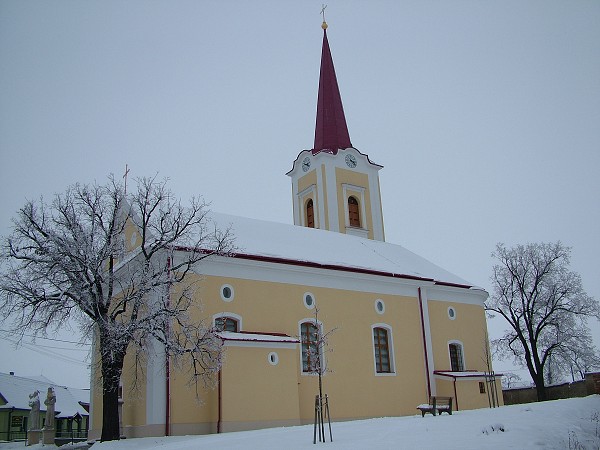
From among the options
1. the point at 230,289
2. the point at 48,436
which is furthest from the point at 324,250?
the point at 48,436

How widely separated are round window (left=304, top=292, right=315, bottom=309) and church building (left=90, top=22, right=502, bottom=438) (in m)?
0.04

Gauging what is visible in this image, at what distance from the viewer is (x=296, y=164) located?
131 ft

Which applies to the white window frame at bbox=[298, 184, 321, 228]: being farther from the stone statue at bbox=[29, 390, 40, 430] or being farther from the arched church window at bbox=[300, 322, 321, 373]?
the stone statue at bbox=[29, 390, 40, 430]

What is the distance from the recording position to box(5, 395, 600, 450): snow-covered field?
1156cm

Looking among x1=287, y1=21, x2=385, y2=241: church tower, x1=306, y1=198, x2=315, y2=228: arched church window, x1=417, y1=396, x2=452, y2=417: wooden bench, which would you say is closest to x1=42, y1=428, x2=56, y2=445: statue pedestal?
x1=417, y1=396, x2=452, y2=417: wooden bench

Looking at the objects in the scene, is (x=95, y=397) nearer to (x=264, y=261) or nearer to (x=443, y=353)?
(x=264, y=261)

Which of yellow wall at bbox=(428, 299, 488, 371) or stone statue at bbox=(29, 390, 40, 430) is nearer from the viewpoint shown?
yellow wall at bbox=(428, 299, 488, 371)

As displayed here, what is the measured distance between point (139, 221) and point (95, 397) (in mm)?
7922

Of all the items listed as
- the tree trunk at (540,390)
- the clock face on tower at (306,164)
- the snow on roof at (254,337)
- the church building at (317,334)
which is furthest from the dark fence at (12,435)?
the tree trunk at (540,390)

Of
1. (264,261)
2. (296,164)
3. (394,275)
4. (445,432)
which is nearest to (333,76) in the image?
(296,164)

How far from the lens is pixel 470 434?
1230 cm

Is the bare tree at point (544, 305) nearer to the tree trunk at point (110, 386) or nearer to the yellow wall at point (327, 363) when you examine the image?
the yellow wall at point (327, 363)

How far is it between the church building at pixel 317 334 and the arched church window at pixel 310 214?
200 centimetres

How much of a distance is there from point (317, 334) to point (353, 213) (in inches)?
682
